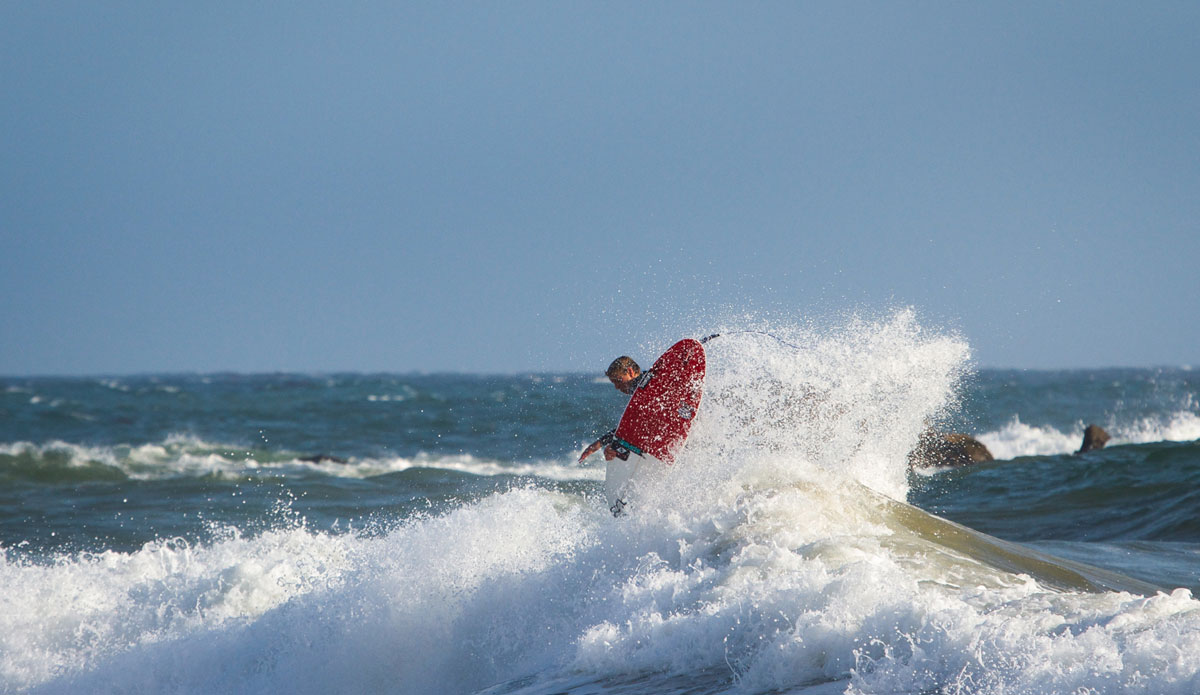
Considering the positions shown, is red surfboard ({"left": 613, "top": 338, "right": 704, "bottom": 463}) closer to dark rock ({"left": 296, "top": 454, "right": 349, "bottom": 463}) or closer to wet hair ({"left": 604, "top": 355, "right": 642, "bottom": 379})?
wet hair ({"left": 604, "top": 355, "right": 642, "bottom": 379})

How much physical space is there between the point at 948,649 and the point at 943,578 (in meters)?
2.00

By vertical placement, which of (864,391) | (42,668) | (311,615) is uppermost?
(864,391)

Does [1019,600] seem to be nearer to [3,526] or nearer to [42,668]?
[42,668]

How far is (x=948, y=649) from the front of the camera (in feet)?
15.5

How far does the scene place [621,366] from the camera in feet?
25.7

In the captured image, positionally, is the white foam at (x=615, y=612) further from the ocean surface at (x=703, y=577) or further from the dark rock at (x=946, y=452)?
the dark rock at (x=946, y=452)

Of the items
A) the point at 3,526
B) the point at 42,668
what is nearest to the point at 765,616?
the point at 42,668

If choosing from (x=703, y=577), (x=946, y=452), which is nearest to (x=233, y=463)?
(x=946, y=452)

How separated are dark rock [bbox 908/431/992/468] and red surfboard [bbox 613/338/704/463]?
12227 millimetres

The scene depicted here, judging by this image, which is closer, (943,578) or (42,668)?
(943,578)

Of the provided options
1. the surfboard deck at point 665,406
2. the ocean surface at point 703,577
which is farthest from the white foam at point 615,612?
the surfboard deck at point 665,406

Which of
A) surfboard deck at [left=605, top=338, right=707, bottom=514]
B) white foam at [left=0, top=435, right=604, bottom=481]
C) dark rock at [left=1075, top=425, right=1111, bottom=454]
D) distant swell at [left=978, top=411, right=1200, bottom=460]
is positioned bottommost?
A: white foam at [left=0, top=435, right=604, bottom=481]

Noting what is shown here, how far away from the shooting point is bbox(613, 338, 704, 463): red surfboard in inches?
302

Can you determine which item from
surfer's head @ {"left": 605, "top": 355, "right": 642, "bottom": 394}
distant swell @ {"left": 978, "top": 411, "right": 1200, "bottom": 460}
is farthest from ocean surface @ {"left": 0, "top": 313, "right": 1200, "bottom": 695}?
distant swell @ {"left": 978, "top": 411, "right": 1200, "bottom": 460}
